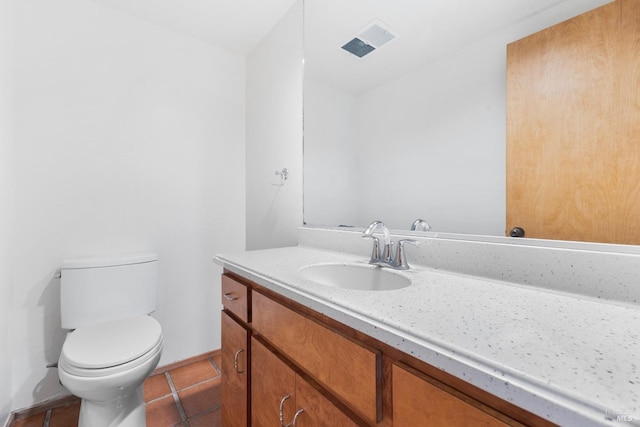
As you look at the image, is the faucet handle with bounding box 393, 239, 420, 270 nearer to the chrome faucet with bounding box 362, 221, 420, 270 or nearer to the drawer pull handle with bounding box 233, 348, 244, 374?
the chrome faucet with bounding box 362, 221, 420, 270

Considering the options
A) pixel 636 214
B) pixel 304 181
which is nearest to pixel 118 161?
pixel 304 181

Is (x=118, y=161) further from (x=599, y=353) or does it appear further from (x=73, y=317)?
(x=599, y=353)

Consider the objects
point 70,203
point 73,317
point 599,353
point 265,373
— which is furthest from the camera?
point 70,203

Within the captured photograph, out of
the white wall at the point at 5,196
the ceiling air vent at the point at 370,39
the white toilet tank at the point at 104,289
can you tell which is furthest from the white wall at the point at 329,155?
the white wall at the point at 5,196

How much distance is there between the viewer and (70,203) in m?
1.53

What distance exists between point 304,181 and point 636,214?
1.32 m

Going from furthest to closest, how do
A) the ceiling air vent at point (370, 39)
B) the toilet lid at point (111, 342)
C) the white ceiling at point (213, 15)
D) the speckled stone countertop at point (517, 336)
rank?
the white ceiling at point (213, 15), the ceiling air vent at point (370, 39), the toilet lid at point (111, 342), the speckled stone countertop at point (517, 336)

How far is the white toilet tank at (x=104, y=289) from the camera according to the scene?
139 centimetres

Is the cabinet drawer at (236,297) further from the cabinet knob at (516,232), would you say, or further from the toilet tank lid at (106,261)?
the cabinet knob at (516,232)

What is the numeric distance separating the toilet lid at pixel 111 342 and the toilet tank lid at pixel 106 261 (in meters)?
0.30

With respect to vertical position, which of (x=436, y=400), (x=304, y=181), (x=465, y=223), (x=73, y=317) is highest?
(x=304, y=181)

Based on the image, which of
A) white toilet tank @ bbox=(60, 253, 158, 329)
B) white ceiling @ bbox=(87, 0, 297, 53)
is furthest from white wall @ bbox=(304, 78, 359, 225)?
white toilet tank @ bbox=(60, 253, 158, 329)

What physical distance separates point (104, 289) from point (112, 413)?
59 centimetres

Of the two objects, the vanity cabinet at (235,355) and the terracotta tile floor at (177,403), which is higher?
the vanity cabinet at (235,355)
